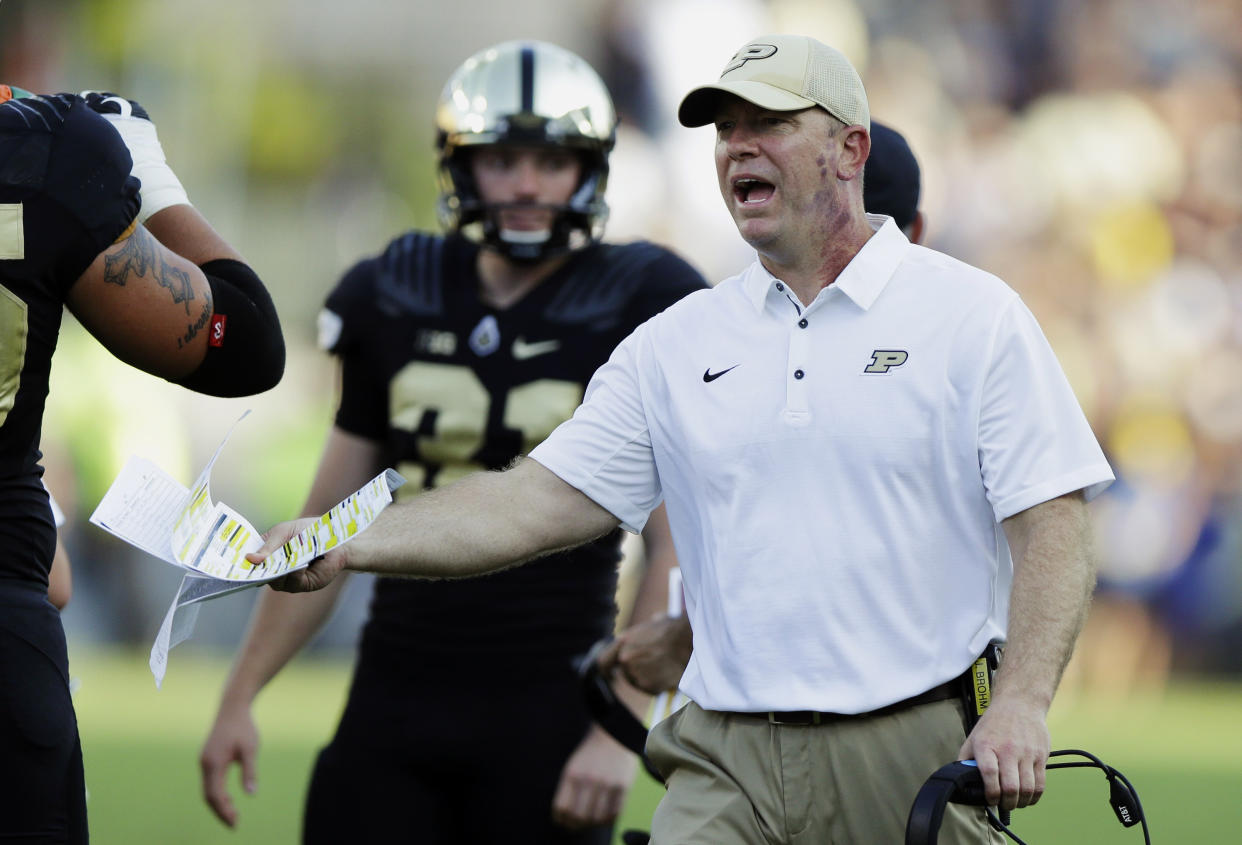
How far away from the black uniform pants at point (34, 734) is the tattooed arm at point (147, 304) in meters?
0.40

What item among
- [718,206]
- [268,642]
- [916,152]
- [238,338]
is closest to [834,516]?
[238,338]

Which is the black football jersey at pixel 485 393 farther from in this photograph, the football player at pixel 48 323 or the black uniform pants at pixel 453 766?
the football player at pixel 48 323

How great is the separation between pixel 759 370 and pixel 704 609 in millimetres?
439

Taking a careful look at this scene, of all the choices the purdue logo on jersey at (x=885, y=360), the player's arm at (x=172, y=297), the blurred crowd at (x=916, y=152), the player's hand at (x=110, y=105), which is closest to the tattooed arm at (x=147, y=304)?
the player's arm at (x=172, y=297)

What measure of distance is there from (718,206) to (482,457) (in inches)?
378

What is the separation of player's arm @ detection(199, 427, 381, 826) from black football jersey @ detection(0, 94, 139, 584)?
164 centimetres

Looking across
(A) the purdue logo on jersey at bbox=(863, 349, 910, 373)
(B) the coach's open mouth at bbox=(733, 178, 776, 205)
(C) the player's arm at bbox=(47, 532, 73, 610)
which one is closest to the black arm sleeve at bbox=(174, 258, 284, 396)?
(C) the player's arm at bbox=(47, 532, 73, 610)

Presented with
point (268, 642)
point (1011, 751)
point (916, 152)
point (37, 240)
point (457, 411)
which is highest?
point (916, 152)

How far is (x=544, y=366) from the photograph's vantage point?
4078 millimetres

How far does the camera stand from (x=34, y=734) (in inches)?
98.5

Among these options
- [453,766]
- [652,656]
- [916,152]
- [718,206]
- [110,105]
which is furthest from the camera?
[718,206]

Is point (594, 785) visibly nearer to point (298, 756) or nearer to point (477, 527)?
point (477, 527)

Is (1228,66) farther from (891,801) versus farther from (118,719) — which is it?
(891,801)

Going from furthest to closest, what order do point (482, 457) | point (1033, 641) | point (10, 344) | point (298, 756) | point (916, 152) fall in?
point (916, 152) < point (298, 756) < point (482, 457) < point (1033, 641) < point (10, 344)
